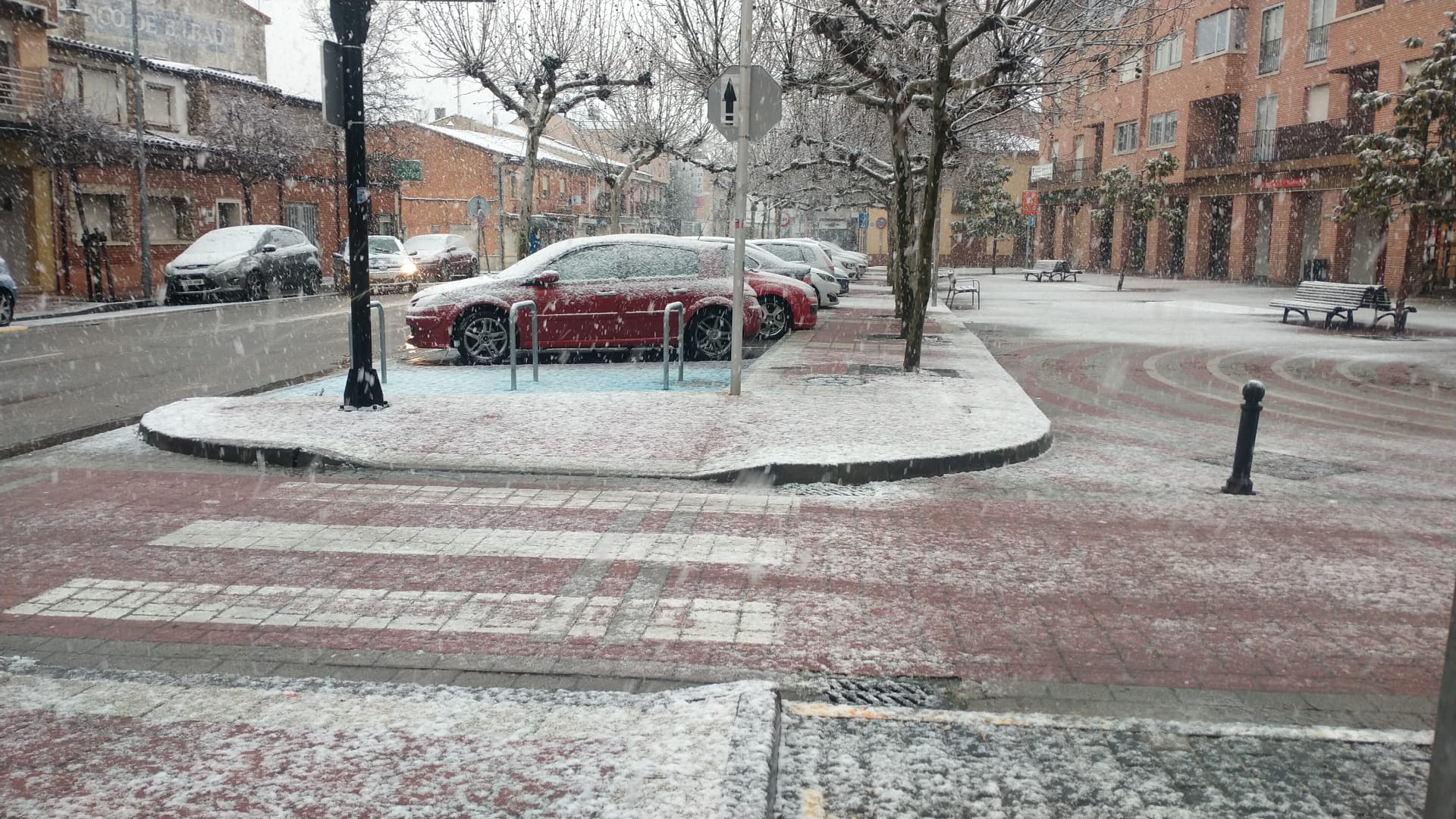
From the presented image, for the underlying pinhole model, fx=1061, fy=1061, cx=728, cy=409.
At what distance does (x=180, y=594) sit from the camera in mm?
4898

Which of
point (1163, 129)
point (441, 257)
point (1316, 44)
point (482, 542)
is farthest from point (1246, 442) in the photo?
point (1163, 129)

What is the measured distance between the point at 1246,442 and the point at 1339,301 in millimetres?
16960

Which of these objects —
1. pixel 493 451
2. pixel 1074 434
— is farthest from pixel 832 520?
pixel 1074 434

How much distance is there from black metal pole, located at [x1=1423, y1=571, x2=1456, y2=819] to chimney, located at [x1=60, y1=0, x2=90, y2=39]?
45.4 meters

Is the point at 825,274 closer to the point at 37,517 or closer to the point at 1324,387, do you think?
the point at 1324,387

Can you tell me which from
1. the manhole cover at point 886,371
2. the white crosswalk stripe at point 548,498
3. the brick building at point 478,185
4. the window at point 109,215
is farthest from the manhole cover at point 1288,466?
the brick building at point 478,185

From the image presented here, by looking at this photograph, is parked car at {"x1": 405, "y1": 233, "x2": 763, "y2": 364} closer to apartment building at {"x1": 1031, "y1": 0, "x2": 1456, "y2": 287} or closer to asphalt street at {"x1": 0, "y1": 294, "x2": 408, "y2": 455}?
asphalt street at {"x1": 0, "y1": 294, "x2": 408, "y2": 455}

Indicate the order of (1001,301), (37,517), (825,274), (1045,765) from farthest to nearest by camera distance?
1. (1001,301)
2. (825,274)
3. (37,517)
4. (1045,765)

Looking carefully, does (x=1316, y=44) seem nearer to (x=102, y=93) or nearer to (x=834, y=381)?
(x=834, y=381)

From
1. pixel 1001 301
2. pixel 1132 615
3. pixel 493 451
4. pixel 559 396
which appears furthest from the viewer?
pixel 1001 301

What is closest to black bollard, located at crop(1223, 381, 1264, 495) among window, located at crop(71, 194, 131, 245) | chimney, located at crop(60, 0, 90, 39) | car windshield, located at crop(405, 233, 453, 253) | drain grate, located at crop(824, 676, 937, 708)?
drain grate, located at crop(824, 676, 937, 708)

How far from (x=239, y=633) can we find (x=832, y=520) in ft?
10.8

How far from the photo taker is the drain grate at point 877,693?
Answer: 3855mm

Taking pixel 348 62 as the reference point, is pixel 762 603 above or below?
below
